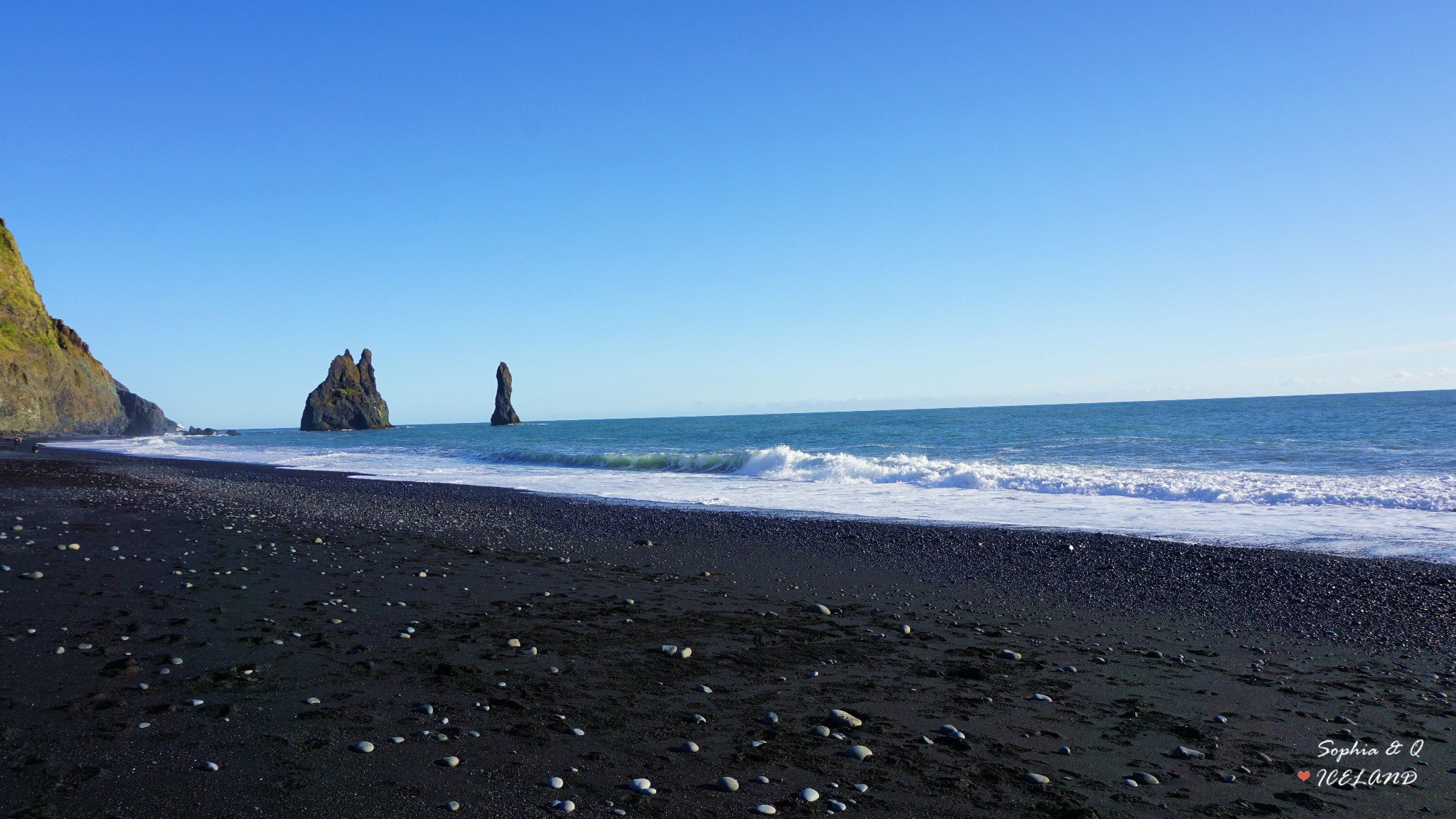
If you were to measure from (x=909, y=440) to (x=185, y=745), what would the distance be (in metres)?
47.5

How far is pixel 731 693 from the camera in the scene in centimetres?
534

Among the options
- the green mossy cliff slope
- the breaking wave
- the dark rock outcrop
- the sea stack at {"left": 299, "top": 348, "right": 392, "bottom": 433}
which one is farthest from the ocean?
the sea stack at {"left": 299, "top": 348, "right": 392, "bottom": 433}

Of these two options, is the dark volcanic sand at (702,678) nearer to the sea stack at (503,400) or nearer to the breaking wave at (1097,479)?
the breaking wave at (1097,479)

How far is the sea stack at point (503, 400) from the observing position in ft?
456

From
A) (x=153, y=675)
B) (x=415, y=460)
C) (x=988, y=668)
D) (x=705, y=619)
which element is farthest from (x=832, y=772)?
(x=415, y=460)

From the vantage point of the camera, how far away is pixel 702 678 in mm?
5672

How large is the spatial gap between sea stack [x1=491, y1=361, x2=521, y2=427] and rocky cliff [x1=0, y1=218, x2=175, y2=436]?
65.0 m

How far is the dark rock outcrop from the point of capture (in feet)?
316

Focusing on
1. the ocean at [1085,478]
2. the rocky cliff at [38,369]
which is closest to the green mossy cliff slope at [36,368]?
the rocky cliff at [38,369]

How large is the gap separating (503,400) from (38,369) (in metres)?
80.7

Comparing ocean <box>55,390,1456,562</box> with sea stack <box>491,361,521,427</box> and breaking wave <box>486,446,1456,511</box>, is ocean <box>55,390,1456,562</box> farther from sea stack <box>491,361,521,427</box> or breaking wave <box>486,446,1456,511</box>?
sea stack <box>491,361,521,427</box>

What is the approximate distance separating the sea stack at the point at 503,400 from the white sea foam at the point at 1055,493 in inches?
4290

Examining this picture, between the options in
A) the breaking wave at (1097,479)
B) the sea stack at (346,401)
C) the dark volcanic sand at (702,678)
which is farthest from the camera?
the sea stack at (346,401)

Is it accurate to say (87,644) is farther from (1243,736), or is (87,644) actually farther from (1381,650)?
(1381,650)
